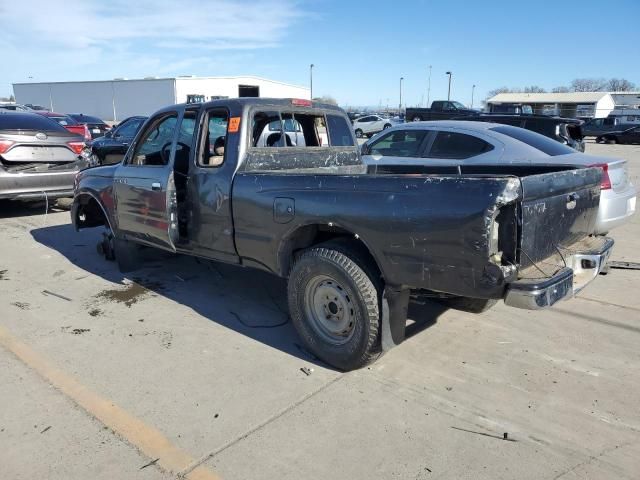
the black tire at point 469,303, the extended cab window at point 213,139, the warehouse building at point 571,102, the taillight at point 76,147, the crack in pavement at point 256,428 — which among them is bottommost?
the crack in pavement at point 256,428

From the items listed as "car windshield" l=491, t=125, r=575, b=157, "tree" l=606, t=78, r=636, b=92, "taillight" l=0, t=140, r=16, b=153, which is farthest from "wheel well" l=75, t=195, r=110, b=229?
"tree" l=606, t=78, r=636, b=92

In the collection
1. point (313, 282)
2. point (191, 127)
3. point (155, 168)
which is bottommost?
point (313, 282)

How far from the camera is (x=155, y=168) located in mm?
4926

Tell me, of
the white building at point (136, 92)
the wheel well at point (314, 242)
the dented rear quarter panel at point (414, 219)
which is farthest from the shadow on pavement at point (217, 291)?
the white building at point (136, 92)

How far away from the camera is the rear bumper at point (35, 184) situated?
8016 mm

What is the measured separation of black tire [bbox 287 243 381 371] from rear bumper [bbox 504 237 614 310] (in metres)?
0.90

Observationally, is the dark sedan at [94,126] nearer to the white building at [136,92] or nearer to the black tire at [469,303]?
the black tire at [469,303]

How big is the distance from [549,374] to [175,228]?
131 inches

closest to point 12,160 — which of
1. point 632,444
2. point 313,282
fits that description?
point 313,282

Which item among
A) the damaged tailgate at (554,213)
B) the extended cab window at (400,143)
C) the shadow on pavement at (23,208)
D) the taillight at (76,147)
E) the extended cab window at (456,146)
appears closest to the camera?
the damaged tailgate at (554,213)

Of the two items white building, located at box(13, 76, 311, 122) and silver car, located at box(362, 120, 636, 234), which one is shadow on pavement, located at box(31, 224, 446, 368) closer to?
silver car, located at box(362, 120, 636, 234)

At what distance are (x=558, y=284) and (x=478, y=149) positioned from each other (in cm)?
426

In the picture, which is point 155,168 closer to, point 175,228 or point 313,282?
point 175,228

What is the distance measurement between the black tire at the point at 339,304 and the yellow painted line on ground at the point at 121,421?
1297 mm
